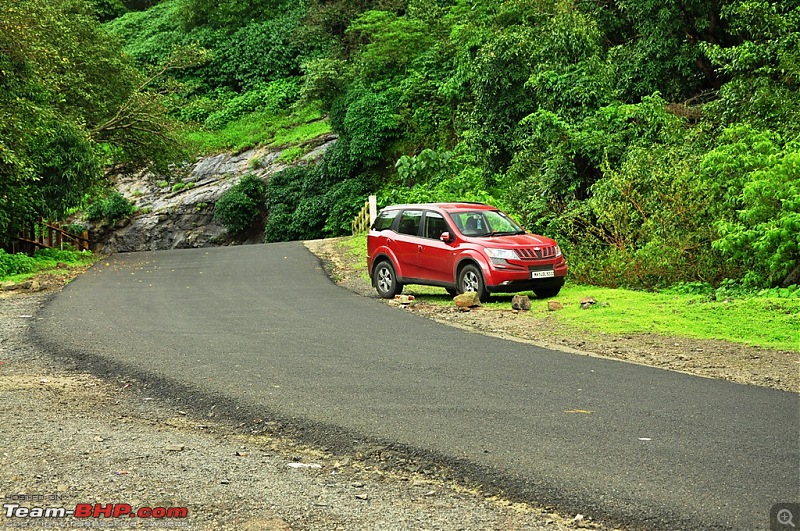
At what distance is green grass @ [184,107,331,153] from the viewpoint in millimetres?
52531

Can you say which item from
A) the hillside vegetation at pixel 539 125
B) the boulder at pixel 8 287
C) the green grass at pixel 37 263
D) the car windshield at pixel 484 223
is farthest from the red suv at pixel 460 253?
the green grass at pixel 37 263

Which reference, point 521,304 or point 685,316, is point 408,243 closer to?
point 521,304

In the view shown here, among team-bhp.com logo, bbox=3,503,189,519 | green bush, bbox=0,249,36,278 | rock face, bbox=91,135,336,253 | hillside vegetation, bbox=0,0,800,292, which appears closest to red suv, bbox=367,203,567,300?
hillside vegetation, bbox=0,0,800,292

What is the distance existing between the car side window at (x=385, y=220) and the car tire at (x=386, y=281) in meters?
0.78

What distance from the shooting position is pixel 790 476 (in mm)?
6137

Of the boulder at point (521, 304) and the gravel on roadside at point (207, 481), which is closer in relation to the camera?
the gravel on roadside at point (207, 481)

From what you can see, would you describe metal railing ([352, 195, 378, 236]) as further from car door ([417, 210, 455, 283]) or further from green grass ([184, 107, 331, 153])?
car door ([417, 210, 455, 283])

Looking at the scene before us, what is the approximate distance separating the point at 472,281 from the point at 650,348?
5562 mm

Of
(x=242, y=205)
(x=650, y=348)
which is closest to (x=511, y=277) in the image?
(x=650, y=348)

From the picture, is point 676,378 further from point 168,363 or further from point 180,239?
point 180,239

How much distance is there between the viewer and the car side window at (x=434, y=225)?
1812 cm

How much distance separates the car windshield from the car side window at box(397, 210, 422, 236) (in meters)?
0.79

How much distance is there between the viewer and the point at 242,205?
46.1 m

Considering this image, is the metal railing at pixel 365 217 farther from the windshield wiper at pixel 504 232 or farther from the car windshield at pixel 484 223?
the windshield wiper at pixel 504 232
